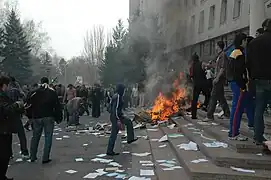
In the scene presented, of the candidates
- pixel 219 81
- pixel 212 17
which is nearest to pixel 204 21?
pixel 212 17

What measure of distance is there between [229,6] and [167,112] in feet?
35.0

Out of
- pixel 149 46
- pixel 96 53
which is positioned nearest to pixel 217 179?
pixel 149 46

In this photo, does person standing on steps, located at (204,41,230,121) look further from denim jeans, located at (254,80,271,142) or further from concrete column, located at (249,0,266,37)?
concrete column, located at (249,0,266,37)

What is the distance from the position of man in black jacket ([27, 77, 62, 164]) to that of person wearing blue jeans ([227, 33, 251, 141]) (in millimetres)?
3790

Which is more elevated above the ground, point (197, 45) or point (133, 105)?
point (197, 45)

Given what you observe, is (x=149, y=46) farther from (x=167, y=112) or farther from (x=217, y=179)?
(x=217, y=179)

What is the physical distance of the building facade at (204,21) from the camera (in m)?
19.6

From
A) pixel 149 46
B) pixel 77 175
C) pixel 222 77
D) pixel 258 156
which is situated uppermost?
pixel 149 46

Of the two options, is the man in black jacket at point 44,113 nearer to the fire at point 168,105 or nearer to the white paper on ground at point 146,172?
the white paper on ground at point 146,172

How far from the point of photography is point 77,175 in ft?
20.6

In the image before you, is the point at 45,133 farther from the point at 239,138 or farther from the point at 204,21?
the point at 204,21

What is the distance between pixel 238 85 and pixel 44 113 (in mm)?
4162

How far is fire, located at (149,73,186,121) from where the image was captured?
517 inches

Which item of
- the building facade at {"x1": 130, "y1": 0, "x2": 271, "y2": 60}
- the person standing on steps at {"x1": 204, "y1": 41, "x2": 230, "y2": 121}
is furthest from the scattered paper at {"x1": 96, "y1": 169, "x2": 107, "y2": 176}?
the building facade at {"x1": 130, "y1": 0, "x2": 271, "y2": 60}
